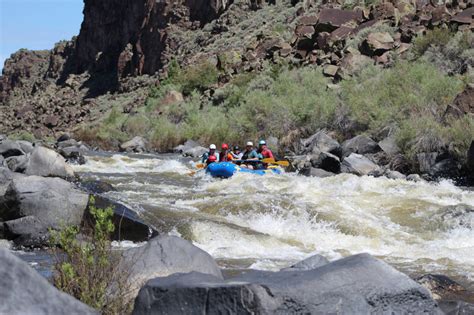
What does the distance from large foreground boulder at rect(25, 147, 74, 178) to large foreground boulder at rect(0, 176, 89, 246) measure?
4.05 meters

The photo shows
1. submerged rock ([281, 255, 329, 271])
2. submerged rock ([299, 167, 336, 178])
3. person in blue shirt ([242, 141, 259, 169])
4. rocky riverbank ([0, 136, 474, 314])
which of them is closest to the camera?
rocky riverbank ([0, 136, 474, 314])

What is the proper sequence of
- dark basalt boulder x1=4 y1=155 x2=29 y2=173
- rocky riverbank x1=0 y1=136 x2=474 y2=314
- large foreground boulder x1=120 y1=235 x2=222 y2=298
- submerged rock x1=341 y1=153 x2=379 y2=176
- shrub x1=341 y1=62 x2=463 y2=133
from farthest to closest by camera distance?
shrub x1=341 y1=62 x2=463 y2=133 → submerged rock x1=341 y1=153 x2=379 y2=176 → dark basalt boulder x1=4 y1=155 x2=29 y2=173 → large foreground boulder x1=120 y1=235 x2=222 y2=298 → rocky riverbank x1=0 y1=136 x2=474 y2=314

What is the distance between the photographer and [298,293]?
373cm

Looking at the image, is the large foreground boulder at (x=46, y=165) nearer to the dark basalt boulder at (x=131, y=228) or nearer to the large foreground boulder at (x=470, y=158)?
the dark basalt boulder at (x=131, y=228)

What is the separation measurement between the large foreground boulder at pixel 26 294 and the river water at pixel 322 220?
4.29 meters

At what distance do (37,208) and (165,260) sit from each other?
393 cm

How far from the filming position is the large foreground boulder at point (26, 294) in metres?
2.70

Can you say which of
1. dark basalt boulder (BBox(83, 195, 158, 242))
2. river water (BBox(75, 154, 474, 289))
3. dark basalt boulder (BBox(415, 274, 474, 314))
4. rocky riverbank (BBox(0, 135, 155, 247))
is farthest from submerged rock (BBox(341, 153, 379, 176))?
dark basalt boulder (BBox(415, 274, 474, 314))

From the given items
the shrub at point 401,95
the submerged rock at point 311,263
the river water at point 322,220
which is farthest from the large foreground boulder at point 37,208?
the shrub at point 401,95

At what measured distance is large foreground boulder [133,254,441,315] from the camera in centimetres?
362

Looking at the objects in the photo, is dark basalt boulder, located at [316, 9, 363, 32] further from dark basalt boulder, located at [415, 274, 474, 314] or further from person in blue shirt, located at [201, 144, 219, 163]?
dark basalt boulder, located at [415, 274, 474, 314]

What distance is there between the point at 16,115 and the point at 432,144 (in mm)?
58883

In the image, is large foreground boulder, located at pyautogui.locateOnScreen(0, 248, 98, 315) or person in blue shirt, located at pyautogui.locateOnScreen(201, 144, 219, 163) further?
person in blue shirt, located at pyautogui.locateOnScreen(201, 144, 219, 163)

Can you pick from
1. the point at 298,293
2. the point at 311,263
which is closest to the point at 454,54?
the point at 311,263
